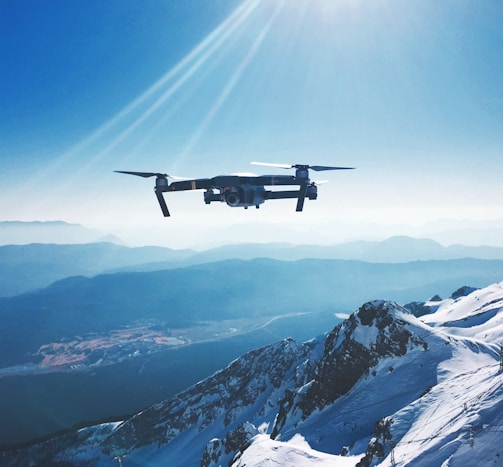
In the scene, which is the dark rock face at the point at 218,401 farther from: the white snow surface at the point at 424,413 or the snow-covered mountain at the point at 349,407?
the white snow surface at the point at 424,413

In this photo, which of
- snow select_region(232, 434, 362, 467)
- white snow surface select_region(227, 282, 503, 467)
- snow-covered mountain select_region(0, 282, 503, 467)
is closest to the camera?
white snow surface select_region(227, 282, 503, 467)

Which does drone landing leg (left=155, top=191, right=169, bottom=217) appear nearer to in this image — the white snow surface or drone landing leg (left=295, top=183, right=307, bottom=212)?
drone landing leg (left=295, top=183, right=307, bottom=212)

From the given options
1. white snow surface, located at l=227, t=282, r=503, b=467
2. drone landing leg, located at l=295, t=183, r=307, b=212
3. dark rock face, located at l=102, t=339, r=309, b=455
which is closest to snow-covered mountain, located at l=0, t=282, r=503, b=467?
white snow surface, located at l=227, t=282, r=503, b=467

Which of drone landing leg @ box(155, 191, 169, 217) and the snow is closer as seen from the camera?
drone landing leg @ box(155, 191, 169, 217)

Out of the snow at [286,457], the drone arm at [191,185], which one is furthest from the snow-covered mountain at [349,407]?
the drone arm at [191,185]

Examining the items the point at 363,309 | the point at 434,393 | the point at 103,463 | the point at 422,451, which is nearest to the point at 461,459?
the point at 422,451
